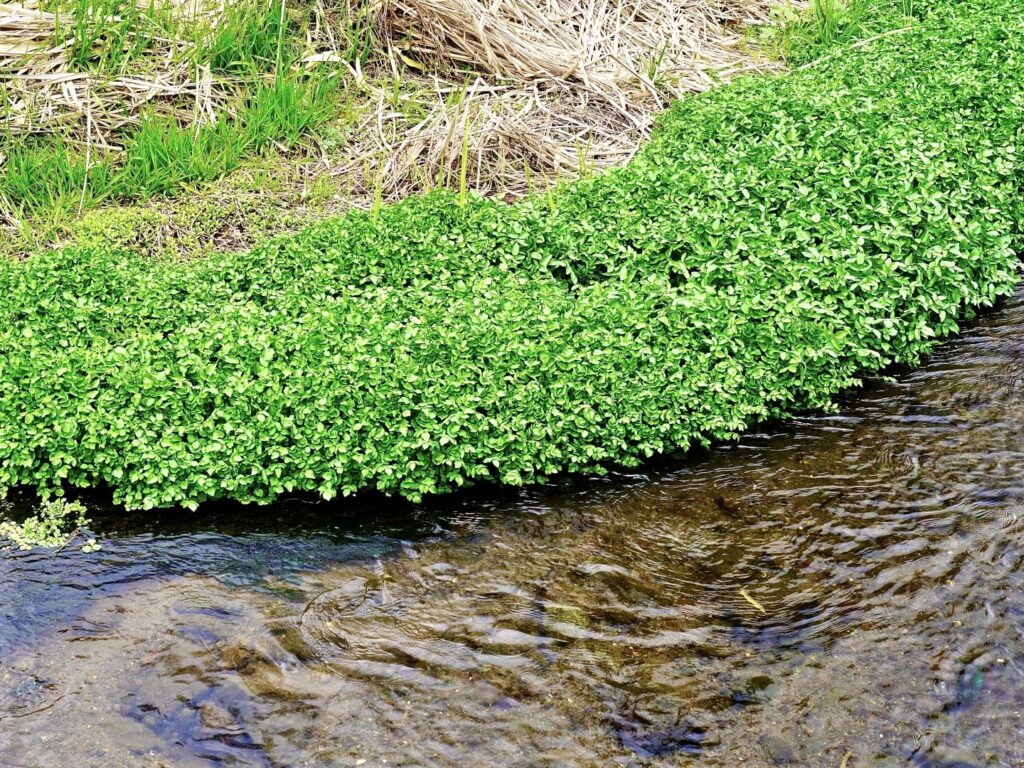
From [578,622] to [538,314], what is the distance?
1.94 m

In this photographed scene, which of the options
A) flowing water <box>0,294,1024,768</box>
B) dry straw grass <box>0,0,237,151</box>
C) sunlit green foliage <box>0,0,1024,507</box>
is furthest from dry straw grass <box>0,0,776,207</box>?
flowing water <box>0,294,1024,768</box>

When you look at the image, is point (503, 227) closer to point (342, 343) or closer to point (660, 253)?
point (660, 253)

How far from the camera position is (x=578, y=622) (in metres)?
4.68

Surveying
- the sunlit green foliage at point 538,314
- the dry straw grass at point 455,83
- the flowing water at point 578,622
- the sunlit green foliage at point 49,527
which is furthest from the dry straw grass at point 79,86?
the flowing water at point 578,622

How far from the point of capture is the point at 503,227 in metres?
6.91

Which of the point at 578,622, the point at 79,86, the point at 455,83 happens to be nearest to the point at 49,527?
the point at 578,622

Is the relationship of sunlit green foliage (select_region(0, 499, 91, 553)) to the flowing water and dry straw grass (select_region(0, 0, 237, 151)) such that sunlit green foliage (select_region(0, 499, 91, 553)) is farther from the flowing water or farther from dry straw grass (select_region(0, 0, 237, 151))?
dry straw grass (select_region(0, 0, 237, 151))

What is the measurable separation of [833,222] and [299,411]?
3588 mm

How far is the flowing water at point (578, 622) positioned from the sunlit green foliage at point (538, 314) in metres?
0.33

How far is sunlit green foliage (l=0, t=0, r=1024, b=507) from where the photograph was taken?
5.44 metres

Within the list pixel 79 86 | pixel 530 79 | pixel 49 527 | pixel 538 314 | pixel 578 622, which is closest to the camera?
pixel 578 622

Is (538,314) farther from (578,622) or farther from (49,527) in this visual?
(49,527)

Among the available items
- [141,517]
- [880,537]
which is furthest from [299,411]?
[880,537]

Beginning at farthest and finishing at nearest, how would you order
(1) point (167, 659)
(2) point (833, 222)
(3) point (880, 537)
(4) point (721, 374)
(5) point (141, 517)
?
(2) point (833, 222) → (4) point (721, 374) → (5) point (141, 517) → (3) point (880, 537) → (1) point (167, 659)
